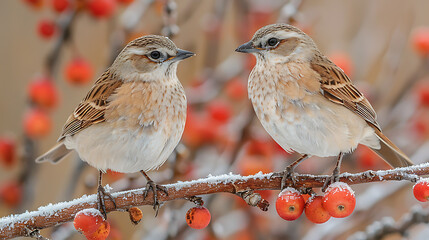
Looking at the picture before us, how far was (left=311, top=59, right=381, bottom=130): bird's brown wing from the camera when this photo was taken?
3080 mm

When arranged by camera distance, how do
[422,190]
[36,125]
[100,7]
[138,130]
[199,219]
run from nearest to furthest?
[422,190] < [199,219] < [138,130] < [100,7] < [36,125]

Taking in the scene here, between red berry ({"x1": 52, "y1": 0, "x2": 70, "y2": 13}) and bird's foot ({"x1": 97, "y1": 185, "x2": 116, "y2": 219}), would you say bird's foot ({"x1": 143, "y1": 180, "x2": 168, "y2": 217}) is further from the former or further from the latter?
Result: red berry ({"x1": 52, "y1": 0, "x2": 70, "y2": 13})

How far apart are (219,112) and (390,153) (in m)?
1.89

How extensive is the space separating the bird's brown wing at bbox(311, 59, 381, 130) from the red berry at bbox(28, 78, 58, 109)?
2.09m

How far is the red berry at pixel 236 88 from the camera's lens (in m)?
5.00

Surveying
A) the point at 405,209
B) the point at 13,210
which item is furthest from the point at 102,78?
the point at 405,209

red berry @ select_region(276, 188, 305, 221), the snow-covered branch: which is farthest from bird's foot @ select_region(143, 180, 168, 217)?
red berry @ select_region(276, 188, 305, 221)

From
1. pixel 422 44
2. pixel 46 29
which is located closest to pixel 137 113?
pixel 46 29

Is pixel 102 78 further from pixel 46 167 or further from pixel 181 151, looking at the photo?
pixel 46 167

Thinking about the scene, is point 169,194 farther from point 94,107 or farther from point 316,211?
point 94,107

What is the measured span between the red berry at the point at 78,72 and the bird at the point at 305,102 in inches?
63.4

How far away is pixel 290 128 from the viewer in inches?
114

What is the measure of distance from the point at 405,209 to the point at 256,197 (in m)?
3.41

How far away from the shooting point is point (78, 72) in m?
4.27
